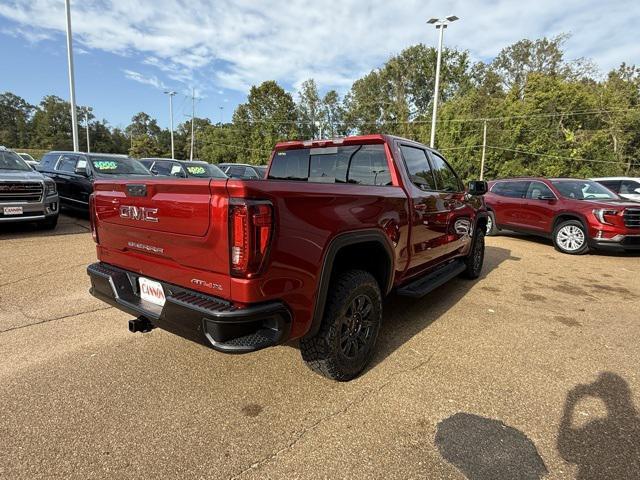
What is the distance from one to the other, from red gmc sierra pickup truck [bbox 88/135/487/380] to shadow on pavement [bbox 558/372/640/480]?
137 cm

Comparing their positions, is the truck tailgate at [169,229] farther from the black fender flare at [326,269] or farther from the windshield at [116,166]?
the windshield at [116,166]

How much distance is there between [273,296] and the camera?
2152 millimetres

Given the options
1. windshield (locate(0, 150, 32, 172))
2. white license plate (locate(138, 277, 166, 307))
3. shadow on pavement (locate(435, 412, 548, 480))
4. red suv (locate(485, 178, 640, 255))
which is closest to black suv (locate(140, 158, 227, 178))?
windshield (locate(0, 150, 32, 172))

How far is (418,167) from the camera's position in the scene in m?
3.99

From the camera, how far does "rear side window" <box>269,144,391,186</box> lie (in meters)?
3.63

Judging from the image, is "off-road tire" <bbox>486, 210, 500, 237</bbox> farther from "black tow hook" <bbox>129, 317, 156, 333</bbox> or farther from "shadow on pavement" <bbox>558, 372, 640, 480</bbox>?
"black tow hook" <bbox>129, 317, 156, 333</bbox>

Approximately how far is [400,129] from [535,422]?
153 feet

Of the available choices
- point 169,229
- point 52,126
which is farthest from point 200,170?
point 52,126

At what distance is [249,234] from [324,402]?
4.44 ft

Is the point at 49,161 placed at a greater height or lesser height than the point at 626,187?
greater

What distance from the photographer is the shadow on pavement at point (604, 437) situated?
81.3 inches

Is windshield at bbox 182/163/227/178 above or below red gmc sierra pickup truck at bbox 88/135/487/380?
above

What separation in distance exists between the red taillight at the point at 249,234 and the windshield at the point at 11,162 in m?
8.26

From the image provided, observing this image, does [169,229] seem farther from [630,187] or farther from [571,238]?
[630,187]
